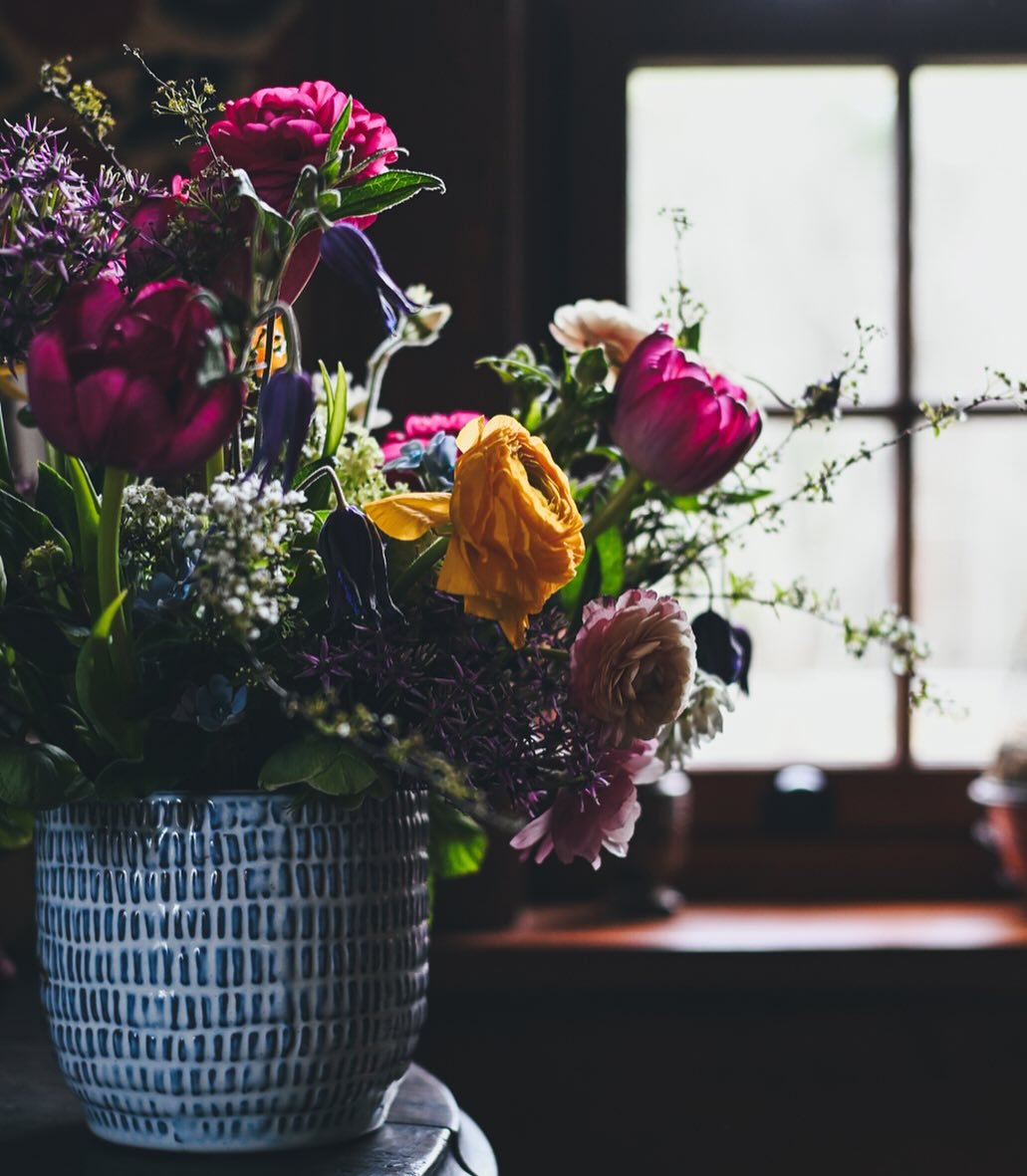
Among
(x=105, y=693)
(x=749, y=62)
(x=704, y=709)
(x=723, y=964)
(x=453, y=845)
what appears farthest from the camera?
(x=749, y=62)

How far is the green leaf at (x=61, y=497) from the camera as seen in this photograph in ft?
2.23

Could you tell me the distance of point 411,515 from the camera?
24.4 inches

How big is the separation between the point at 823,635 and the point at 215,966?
1.10 meters

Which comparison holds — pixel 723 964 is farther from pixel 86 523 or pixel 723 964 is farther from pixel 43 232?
pixel 43 232

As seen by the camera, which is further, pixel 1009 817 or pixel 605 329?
pixel 1009 817

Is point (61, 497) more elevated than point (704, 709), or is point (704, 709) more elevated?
point (61, 497)

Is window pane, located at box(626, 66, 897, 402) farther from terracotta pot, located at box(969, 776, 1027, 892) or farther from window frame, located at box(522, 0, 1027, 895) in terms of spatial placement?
terracotta pot, located at box(969, 776, 1027, 892)

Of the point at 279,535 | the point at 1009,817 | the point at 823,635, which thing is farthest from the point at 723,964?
the point at 279,535

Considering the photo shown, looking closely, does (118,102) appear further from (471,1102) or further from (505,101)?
(471,1102)

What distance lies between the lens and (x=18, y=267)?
590 mm

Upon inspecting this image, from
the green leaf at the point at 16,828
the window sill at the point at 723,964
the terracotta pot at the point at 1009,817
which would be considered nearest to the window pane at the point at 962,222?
the terracotta pot at the point at 1009,817

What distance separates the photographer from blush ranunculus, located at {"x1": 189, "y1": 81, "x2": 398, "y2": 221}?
2.03ft

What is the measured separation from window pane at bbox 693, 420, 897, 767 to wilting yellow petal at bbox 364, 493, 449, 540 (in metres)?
1.01

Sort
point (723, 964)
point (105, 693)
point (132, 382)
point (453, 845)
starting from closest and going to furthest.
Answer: point (132, 382)
point (105, 693)
point (453, 845)
point (723, 964)
